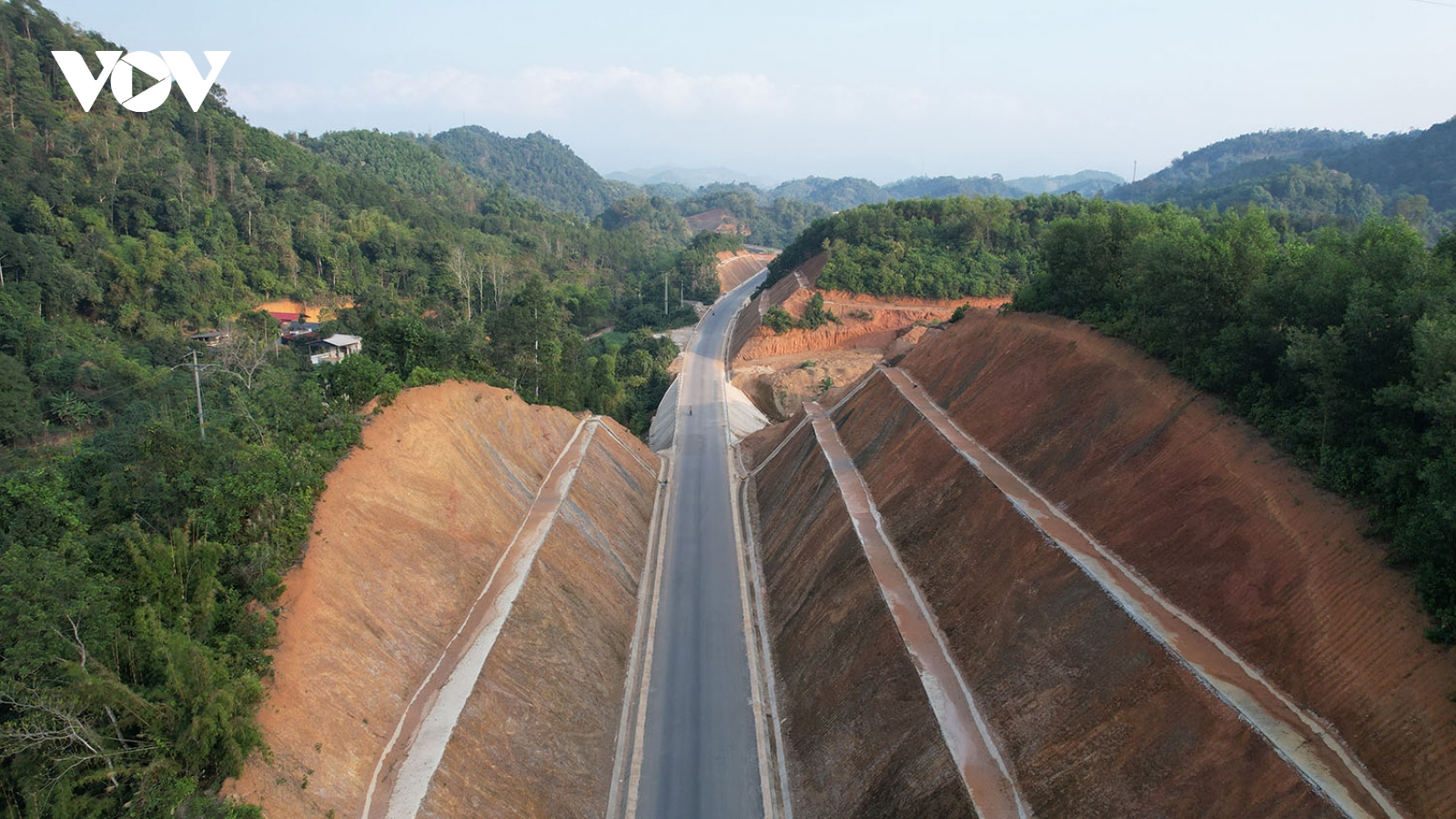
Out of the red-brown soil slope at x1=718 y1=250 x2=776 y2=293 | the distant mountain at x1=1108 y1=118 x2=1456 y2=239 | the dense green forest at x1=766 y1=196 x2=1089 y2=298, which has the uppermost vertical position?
the distant mountain at x1=1108 y1=118 x2=1456 y2=239

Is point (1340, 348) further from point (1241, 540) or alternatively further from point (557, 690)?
point (557, 690)

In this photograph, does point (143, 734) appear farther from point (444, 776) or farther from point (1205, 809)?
point (1205, 809)

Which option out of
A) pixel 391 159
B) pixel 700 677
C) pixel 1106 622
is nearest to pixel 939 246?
pixel 700 677

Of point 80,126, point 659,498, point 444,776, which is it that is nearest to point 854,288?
point 659,498

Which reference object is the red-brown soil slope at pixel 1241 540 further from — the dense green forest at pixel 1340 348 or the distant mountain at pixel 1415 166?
the distant mountain at pixel 1415 166

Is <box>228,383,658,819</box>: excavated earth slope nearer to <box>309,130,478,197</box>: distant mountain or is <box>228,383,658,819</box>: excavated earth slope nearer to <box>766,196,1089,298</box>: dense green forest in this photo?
<box>766,196,1089,298</box>: dense green forest

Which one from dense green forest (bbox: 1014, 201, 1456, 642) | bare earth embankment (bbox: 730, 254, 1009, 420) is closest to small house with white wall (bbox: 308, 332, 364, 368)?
bare earth embankment (bbox: 730, 254, 1009, 420)
